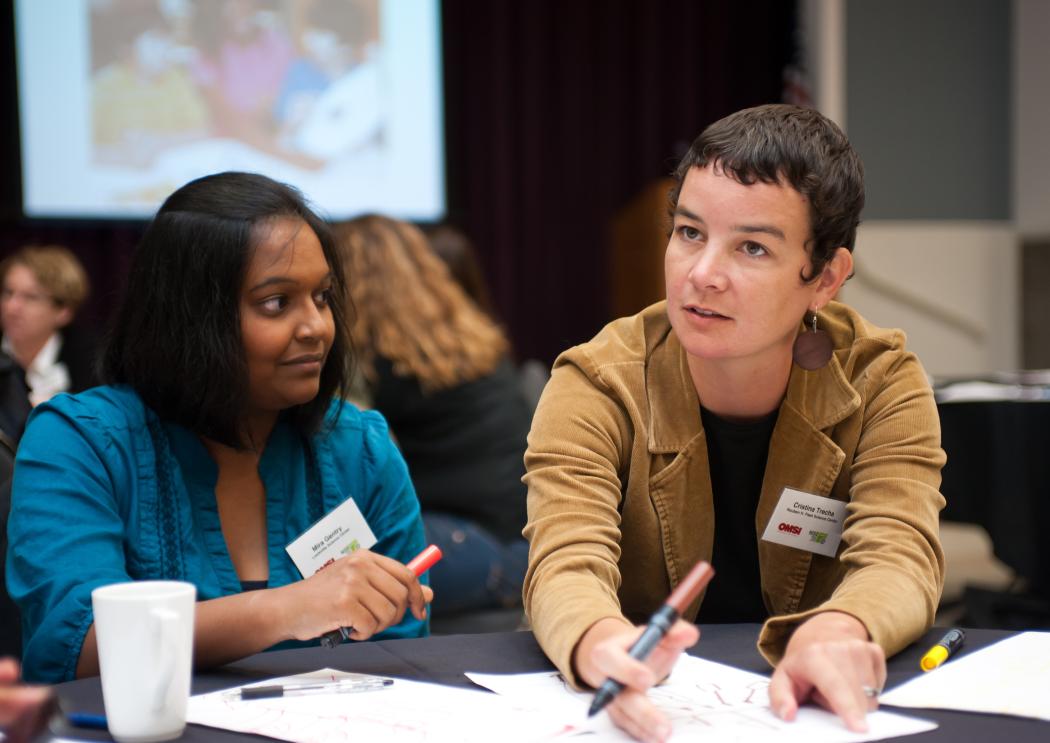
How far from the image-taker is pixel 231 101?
5004 mm

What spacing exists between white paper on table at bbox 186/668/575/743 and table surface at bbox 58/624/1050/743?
0.11 feet

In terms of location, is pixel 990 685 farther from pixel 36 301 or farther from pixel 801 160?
pixel 36 301

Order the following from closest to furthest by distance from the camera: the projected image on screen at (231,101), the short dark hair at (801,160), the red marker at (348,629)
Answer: the red marker at (348,629), the short dark hair at (801,160), the projected image on screen at (231,101)

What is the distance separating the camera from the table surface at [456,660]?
1.01 metres

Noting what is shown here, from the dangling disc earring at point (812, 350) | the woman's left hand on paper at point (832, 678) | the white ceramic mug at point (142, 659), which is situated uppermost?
the dangling disc earring at point (812, 350)

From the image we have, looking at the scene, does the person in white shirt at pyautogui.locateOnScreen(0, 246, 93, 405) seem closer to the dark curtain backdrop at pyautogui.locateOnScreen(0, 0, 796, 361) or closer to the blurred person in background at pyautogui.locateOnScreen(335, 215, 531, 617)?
the blurred person in background at pyautogui.locateOnScreen(335, 215, 531, 617)

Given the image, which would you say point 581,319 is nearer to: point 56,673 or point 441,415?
point 441,415

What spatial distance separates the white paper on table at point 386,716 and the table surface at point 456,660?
0.11 ft

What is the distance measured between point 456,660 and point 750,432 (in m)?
0.54

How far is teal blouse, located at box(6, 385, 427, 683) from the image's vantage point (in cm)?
126

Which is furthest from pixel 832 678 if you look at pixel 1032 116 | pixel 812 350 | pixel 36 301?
pixel 1032 116

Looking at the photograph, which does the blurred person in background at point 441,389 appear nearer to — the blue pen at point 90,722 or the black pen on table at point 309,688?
the black pen on table at point 309,688

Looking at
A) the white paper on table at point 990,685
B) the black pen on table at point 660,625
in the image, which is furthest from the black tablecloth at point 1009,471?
the black pen on table at point 660,625

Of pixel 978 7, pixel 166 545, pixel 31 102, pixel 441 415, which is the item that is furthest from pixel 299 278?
pixel 978 7
